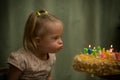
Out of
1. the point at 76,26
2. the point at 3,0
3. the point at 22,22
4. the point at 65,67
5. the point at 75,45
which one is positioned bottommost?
the point at 65,67

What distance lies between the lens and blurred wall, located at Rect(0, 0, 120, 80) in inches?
88.8

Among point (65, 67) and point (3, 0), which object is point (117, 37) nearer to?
point (65, 67)

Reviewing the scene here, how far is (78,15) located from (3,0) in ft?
3.25

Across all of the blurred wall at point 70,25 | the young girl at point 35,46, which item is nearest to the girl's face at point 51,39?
the young girl at point 35,46

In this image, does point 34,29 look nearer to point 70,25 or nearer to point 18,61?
point 18,61

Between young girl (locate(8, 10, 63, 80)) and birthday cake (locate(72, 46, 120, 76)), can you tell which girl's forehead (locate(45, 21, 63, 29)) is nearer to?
young girl (locate(8, 10, 63, 80))

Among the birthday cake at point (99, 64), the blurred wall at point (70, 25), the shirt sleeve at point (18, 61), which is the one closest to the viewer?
the shirt sleeve at point (18, 61)

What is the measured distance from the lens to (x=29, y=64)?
4.50 feet

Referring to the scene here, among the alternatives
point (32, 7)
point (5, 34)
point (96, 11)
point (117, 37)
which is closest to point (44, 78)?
point (5, 34)

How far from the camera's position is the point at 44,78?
147cm

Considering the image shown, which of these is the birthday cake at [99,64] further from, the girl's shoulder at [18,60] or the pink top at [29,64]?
the girl's shoulder at [18,60]

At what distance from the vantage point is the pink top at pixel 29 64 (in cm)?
135

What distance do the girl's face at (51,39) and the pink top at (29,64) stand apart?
75mm

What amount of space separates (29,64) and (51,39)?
18 centimetres
